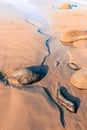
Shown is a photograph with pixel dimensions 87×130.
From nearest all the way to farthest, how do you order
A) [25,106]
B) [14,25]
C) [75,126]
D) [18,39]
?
[75,126] → [25,106] → [18,39] → [14,25]

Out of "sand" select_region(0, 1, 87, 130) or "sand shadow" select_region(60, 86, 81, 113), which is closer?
"sand" select_region(0, 1, 87, 130)

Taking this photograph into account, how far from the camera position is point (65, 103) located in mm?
5344

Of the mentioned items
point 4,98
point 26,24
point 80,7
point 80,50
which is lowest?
point 80,7

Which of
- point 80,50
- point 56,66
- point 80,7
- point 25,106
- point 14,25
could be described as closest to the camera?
point 25,106

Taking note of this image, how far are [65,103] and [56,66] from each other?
1.91 meters

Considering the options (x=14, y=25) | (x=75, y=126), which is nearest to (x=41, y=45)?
(x=14, y=25)

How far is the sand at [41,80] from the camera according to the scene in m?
4.87

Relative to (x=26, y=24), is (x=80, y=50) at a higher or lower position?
higher

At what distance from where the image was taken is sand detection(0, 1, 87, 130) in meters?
4.87

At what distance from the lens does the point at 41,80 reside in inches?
248

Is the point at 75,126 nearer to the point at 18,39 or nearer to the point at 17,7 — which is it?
the point at 18,39

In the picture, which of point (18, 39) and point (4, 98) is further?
point (18, 39)

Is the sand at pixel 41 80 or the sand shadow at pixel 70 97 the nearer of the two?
the sand at pixel 41 80

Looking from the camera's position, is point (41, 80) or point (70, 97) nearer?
point (70, 97)
